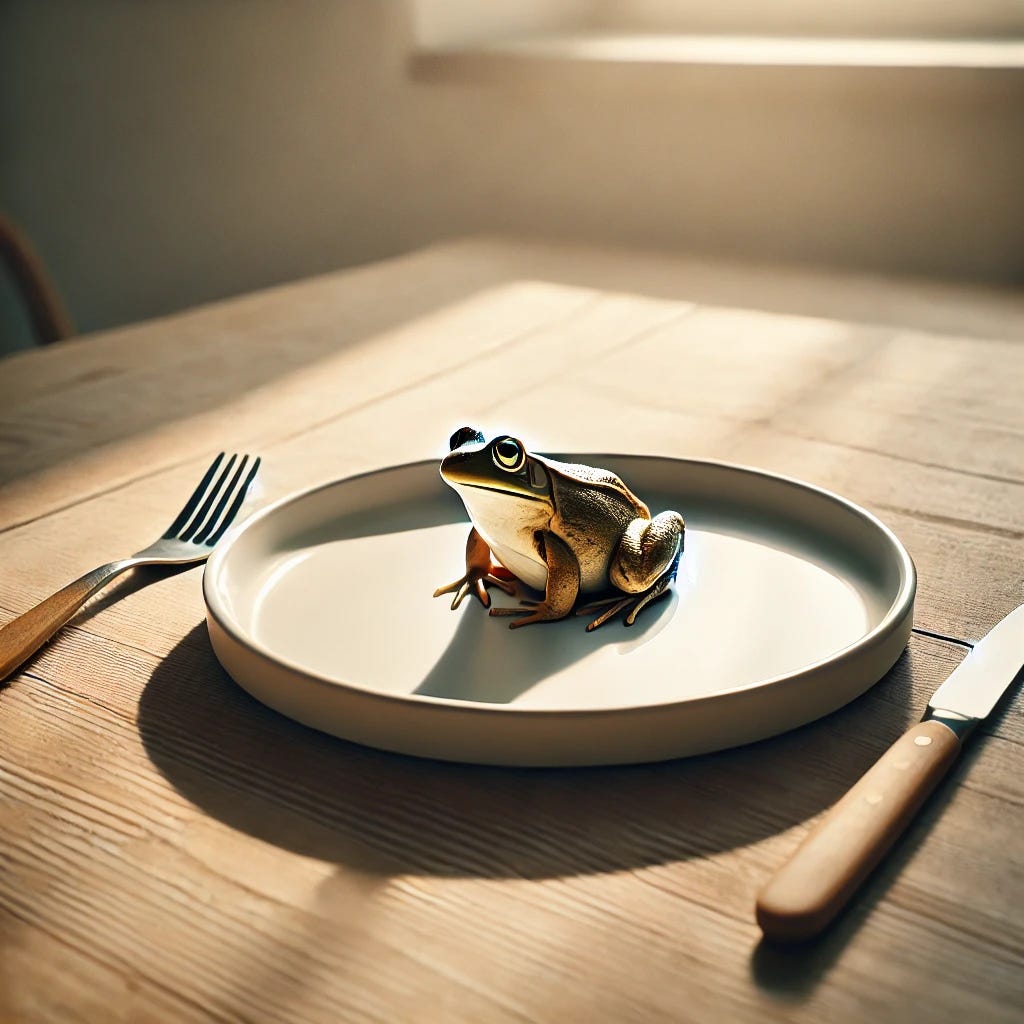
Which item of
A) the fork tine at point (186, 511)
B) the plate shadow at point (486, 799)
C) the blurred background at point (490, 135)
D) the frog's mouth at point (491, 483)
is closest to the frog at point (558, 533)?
the frog's mouth at point (491, 483)

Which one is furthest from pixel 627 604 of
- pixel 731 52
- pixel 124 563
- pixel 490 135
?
pixel 490 135

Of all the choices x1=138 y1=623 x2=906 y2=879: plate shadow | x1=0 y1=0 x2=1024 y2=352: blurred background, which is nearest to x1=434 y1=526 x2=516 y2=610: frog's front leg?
x1=138 y1=623 x2=906 y2=879: plate shadow

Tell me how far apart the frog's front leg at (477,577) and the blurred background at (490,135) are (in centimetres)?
137

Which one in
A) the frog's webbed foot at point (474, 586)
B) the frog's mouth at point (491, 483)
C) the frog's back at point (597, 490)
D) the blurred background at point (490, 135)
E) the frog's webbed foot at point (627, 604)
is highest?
the frog's mouth at point (491, 483)

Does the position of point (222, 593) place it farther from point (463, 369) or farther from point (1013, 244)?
point (1013, 244)

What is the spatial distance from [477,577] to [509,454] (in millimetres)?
94

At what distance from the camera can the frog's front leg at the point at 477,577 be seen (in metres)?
0.61

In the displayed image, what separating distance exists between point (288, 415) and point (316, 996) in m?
0.72

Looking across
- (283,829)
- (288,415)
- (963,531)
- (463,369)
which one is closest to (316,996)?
(283,829)

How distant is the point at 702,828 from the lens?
1.47 ft

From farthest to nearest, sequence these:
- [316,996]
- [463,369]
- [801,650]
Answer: [463,369]
[801,650]
[316,996]

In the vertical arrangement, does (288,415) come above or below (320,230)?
above

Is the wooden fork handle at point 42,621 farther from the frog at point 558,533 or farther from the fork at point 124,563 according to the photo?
the frog at point 558,533

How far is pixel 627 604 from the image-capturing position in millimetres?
590
